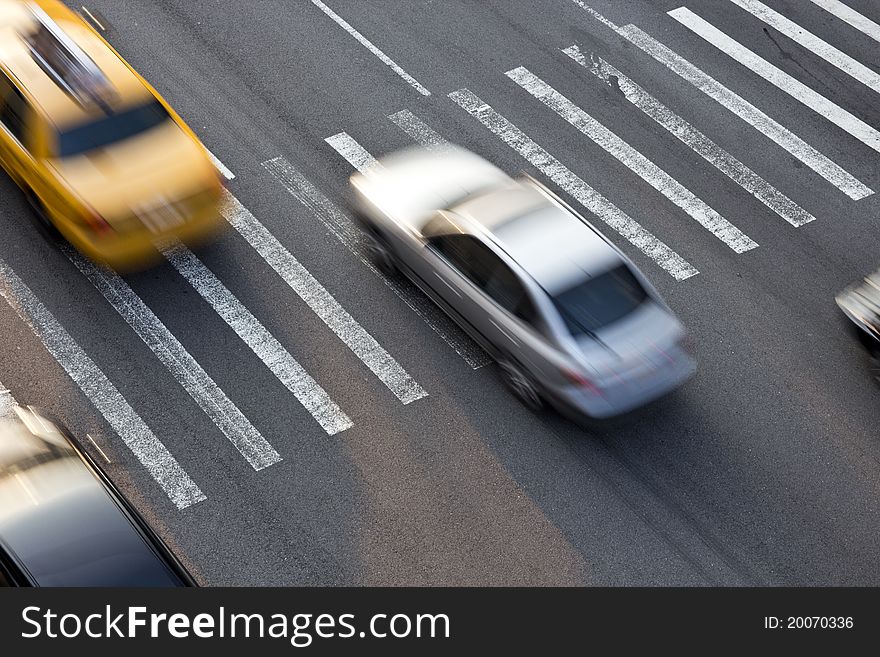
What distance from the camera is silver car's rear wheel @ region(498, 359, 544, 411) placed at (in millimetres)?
12570

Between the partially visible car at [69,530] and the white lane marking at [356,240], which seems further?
the white lane marking at [356,240]

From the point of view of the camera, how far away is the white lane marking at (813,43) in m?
17.2

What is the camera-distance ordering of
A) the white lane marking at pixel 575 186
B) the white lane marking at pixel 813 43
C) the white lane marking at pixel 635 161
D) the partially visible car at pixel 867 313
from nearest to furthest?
1. the partially visible car at pixel 867 313
2. the white lane marking at pixel 575 186
3. the white lane marking at pixel 635 161
4. the white lane marking at pixel 813 43

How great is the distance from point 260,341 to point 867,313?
6.84 meters

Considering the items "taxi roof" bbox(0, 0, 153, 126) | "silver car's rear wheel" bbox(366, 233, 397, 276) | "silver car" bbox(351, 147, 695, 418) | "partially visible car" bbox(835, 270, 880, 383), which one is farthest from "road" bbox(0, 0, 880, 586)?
"taxi roof" bbox(0, 0, 153, 126)

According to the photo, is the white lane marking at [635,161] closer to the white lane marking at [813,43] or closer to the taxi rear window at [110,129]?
the white lane marking at [813,43]

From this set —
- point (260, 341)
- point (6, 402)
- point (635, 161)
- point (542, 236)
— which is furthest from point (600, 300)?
point (6, 402)

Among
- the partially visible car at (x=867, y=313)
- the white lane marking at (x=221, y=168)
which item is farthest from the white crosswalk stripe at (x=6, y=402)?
the partially visible car at (x=867, y=313)

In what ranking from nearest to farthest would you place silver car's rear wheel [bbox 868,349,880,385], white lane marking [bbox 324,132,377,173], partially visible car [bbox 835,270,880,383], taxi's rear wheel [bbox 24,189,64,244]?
partially visible car [bbox 835,270,880,383]
silver car's rear wheel [bbox 868,349,880,385]
taxi's rear wheel [bbox 24,189,64,244]
white lane marking [bbox 324,132,377,173]

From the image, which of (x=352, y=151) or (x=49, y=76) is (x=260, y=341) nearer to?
(x=352, y=151)

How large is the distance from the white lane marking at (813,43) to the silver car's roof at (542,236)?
21.7 feet

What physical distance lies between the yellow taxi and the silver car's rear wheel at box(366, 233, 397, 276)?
1.88 m

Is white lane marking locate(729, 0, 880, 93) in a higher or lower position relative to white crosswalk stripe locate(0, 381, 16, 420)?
higher

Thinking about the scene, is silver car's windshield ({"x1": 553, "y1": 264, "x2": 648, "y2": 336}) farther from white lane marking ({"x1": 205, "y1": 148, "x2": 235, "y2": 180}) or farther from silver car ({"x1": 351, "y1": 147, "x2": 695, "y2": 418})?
white lane marking ({"x1": 205, "y1": 148, "x2": 235, "y2": 180})
